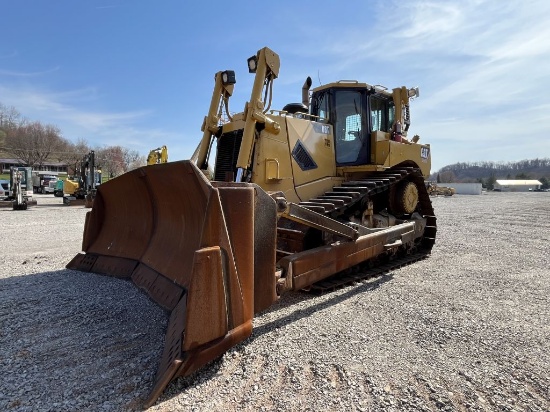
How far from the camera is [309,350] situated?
2916 millimetres

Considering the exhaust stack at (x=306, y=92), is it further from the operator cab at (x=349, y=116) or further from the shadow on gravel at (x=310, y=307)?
the shadow on gravel at (x=310, y=307)

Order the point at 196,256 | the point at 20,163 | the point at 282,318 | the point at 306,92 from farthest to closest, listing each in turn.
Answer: the point at 20,163
the point at 306,92
the point at 282,318
the point at 196,256

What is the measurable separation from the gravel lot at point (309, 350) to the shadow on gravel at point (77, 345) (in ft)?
0.04

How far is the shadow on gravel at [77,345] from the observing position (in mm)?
2256

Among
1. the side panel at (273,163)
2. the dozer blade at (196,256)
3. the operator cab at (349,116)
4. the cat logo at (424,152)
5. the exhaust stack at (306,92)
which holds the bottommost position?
the dozer blade at (196,256)

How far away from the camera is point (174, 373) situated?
224 centimetres

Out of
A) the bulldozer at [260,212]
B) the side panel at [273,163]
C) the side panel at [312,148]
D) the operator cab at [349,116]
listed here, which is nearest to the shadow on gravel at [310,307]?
the bulldozer at [260,212]

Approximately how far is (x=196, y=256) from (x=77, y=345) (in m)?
1.48

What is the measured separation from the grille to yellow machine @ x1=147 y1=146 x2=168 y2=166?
645 cm

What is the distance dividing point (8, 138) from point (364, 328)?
78915 mm

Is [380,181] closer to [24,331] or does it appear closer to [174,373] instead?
[174,373]

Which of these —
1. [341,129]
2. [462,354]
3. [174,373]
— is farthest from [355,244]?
[174,373]

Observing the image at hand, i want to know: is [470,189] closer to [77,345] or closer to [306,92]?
[306,92]

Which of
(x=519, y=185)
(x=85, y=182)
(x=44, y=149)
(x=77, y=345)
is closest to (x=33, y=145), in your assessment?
(x=44, y=149)
